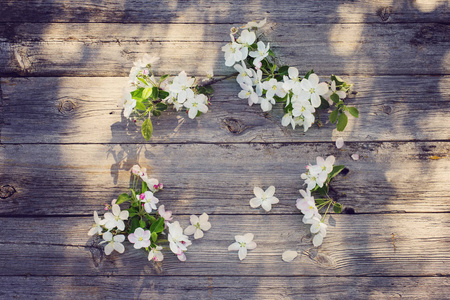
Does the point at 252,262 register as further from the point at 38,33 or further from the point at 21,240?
the point at 38,33

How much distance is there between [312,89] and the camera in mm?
1159

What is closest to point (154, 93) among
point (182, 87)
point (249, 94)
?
point (182, 87)

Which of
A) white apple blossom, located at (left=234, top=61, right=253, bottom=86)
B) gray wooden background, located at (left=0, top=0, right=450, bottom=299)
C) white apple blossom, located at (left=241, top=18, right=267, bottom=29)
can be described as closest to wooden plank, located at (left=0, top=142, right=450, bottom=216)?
gray wooden background, located at (left=0, top=0, right=450, bottom=299)

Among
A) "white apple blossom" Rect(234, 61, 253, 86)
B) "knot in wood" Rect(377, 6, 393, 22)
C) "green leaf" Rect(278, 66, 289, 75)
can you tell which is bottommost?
"white apple blossom" Rect(234, 61, 253, 86)

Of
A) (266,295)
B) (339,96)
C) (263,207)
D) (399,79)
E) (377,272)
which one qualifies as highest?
(399,79)

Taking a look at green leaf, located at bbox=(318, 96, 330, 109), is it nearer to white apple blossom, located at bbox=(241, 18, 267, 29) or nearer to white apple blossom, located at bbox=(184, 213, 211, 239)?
white apple blossom, located at bbox=(241, 18, 267, 29)

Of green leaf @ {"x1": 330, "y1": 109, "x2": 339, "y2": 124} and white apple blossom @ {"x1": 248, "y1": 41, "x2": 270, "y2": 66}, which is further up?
white apple blossom @ {"x1": 248, "y1": 41, "x2": 270, "y2": 66}

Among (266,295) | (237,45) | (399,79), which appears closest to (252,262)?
(266,295)

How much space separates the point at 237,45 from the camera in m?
1.20

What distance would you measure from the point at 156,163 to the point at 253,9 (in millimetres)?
706

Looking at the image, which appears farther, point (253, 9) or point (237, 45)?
point (253, 9)

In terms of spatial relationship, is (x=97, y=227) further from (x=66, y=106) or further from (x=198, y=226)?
(x=66, y=106)

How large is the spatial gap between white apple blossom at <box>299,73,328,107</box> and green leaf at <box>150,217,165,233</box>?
0.66 metres

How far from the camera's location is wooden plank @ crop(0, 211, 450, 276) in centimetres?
122
